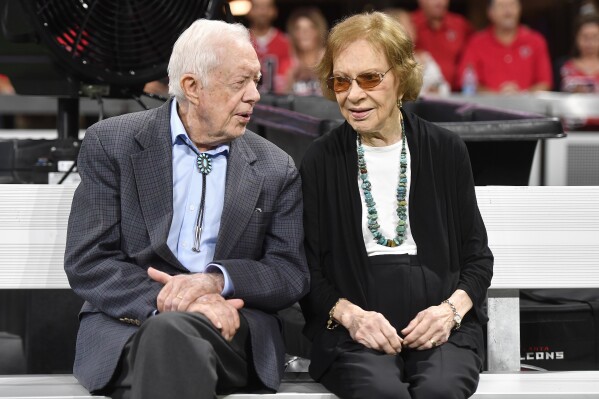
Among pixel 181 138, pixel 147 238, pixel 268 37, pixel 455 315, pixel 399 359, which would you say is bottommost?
pixel 399 359

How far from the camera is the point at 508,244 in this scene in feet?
11.2

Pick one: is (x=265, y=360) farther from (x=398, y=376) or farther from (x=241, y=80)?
(x=241, y=80)

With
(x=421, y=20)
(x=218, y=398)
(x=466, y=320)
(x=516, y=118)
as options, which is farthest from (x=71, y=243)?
(x=421, y=20)

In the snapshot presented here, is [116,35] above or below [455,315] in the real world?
above

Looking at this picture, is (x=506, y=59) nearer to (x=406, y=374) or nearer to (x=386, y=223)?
(x=386, y=223)

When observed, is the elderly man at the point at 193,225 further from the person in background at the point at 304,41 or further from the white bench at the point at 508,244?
the person in background at the point at 304,41

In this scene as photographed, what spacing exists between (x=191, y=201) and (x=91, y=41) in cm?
80

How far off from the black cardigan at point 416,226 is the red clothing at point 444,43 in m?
5.65

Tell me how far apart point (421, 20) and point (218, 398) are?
6.40 m

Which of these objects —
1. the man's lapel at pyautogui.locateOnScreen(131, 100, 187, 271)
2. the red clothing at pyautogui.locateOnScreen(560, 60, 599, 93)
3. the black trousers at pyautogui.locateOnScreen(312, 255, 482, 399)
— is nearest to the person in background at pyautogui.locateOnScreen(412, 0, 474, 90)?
the red clothing at pyautogui.locateOnScreen(560, 60, 599, 93)

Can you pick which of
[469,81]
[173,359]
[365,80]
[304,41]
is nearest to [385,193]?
[365,80]

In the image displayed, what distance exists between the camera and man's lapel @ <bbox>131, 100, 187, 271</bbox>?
9.82ft

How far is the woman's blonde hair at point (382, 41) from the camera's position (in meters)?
3.12

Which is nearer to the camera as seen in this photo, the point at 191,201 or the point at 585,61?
the point at 191,201
